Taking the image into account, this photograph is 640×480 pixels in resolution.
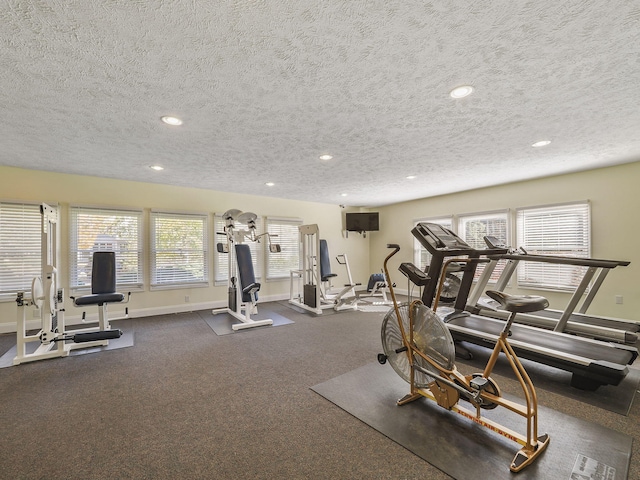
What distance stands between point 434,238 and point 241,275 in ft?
10.2

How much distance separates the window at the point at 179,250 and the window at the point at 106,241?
0.26m

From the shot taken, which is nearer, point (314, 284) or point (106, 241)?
point (106, 241)

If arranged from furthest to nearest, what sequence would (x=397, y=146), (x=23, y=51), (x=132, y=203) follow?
(x=132, y=203)
(x=397, y=146)
(x=23, y=51)

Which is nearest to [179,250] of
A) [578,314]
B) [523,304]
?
[523,304]

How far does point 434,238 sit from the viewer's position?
2.80m

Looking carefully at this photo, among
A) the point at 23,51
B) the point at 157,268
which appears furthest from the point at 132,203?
the point at 23,51

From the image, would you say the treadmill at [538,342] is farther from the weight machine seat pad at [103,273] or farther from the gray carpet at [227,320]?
the weight machine seat pad at [103,273]

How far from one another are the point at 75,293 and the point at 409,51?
5613 mm

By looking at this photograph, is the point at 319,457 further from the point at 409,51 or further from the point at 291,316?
the point at 291,316

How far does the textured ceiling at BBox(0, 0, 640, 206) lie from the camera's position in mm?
1479

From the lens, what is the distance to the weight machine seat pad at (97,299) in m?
3.57

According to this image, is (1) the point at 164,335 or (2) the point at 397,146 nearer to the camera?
(2) the point at 397,146

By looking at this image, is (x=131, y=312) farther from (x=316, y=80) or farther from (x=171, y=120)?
(x=316, y=80)

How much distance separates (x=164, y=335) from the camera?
4062mm
